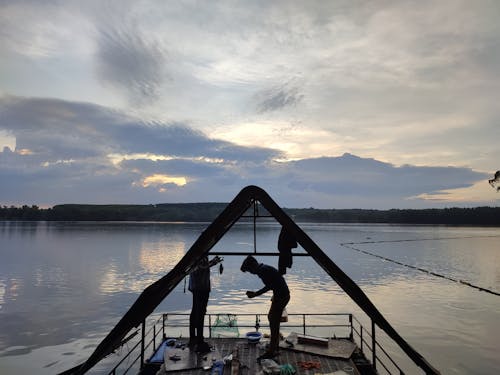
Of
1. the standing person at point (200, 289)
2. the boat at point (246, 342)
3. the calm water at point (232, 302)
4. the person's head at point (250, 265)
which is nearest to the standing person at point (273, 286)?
the person's head at point (250, 265)

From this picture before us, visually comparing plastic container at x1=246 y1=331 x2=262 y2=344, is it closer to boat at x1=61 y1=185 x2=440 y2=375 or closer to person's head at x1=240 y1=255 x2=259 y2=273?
boat at x1=61 y1=185 x2=440 y2=375

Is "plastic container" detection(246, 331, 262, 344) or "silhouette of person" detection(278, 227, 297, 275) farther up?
"silhouette of person" detection(278, 227, 297, 275)

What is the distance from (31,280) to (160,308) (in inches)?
1187

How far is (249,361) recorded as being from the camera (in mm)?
11828

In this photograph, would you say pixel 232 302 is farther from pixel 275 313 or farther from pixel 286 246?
pixel 286 246

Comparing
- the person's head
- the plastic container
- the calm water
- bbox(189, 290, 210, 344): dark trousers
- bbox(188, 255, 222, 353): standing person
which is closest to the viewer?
the person's head

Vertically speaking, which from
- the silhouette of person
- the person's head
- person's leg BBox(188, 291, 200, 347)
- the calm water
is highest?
the silhouette of person

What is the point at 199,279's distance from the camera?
12180 mm

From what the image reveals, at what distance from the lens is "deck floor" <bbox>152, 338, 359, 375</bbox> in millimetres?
10984

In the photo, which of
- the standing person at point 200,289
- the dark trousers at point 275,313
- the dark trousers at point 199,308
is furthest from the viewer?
the dark trousers at point 199,308

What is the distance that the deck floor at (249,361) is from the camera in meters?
11.0

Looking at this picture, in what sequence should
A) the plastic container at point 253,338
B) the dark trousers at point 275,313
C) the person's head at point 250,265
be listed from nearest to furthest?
1. the person's head at point 250,265
2. the dark trousers at point 275,313
3. the plastic container at point 253,338

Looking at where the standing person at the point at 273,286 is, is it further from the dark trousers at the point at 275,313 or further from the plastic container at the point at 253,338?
the plastic container at the point at 253,338

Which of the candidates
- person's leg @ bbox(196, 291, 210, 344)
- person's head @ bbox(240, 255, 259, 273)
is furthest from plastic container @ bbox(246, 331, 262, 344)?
person's head @ bbox(240, 255, 259, 273)
